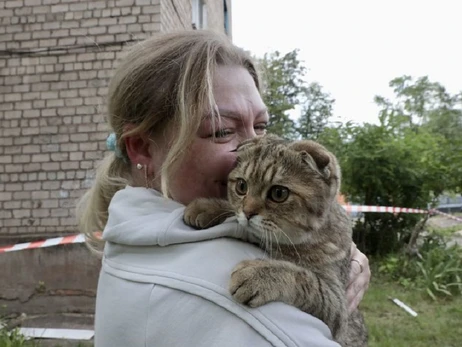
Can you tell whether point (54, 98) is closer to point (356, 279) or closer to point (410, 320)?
point (356, 279)

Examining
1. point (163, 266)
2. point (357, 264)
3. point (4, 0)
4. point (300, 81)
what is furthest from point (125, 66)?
point (300, 81)

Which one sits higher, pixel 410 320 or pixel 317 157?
pixel 317 157

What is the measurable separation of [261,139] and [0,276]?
606 centimetres

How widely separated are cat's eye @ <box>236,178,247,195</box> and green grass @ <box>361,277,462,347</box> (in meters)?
4.30

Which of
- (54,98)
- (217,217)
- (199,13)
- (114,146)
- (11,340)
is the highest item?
(199,13)

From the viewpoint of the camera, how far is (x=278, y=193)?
180 cm

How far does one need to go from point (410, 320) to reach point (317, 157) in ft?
17.9

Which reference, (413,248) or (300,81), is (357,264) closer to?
(413,248)

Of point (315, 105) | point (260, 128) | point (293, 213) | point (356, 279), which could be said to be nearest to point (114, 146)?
point (260, 128)

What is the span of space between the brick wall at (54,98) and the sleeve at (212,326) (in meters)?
5.58

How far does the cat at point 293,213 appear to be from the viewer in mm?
1659

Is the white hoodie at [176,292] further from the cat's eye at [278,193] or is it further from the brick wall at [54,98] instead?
the brick wall at [54,98]

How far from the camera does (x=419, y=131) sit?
36.3ft

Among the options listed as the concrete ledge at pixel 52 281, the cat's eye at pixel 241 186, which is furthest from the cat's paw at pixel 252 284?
the concrete ledge at pixel 52 281
